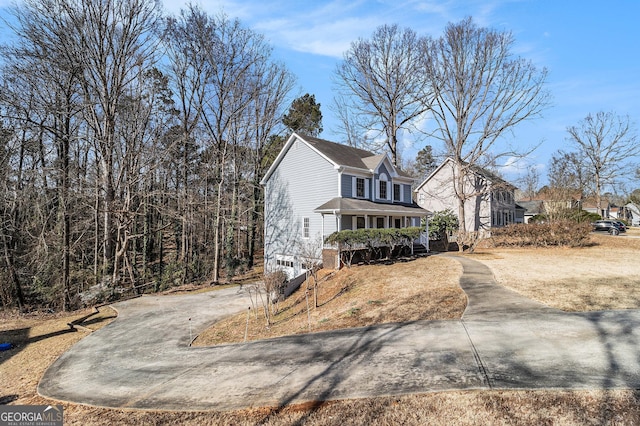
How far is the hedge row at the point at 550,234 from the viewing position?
21.0 metres

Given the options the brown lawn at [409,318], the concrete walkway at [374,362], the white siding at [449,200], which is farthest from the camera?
the white siding at [449,200]

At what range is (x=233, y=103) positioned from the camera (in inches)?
906

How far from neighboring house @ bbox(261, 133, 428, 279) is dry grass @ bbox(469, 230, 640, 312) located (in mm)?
7396

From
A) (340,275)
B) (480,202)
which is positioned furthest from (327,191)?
(480,202)

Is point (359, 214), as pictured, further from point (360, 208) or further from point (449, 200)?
point (449, 200)

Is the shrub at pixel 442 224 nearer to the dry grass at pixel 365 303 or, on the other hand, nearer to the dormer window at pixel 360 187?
the dormer window at pixel 360 187

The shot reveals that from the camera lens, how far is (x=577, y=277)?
11961 millimetres

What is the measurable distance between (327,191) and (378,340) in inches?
533

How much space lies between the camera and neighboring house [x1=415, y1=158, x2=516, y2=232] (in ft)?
99.2

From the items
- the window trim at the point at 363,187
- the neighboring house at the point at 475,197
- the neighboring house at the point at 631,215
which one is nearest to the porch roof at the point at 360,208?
the window trim at the point at 363,187

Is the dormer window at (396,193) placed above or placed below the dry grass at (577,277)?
above

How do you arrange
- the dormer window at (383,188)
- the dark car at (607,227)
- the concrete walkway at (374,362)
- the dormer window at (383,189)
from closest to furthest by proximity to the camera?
1. the concrete walkway at (374,362)
2. the dormer window at (383,188)
3. the dormer window at (383,189)
4. the dark car at (607,227)

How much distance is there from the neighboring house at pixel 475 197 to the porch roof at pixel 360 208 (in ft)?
31.7

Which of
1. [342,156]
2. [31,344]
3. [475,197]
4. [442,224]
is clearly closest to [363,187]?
[342,156]
